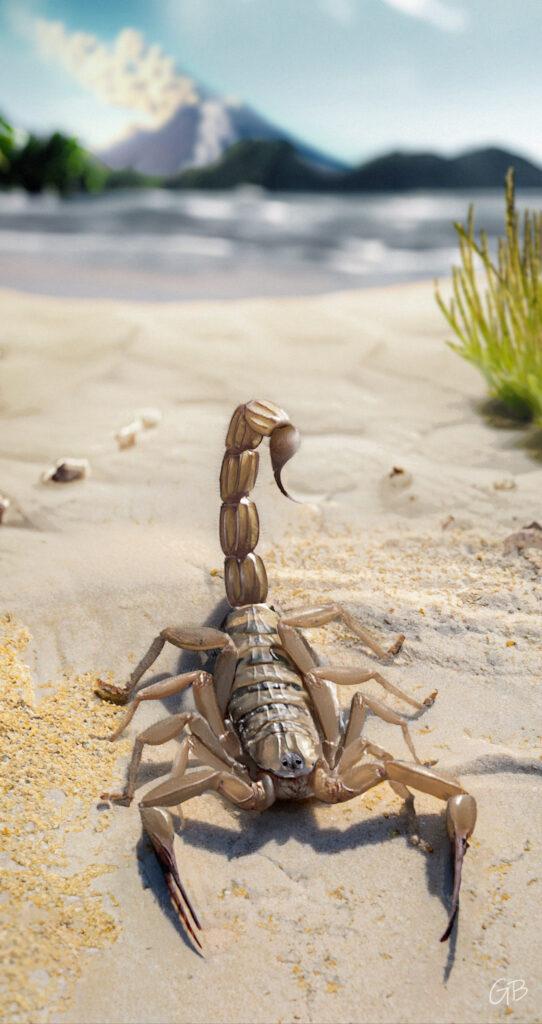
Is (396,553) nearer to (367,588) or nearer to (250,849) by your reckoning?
(367,588)

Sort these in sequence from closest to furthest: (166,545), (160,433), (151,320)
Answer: (166,545) → (160,433) → (151,320)

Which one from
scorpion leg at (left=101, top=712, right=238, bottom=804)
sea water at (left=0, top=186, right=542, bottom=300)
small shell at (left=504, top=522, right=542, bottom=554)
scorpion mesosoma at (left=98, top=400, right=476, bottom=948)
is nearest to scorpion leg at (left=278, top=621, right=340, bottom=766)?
scorpion mesosoma at (left=98, top=400, right=476, bottom=948)

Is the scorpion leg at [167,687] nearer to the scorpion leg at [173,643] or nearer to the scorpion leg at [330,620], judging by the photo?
the scorpion leg at [173,643]

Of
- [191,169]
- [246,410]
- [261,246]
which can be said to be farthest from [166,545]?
[191,169]

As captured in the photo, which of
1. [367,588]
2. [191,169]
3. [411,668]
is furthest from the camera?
[191,169]

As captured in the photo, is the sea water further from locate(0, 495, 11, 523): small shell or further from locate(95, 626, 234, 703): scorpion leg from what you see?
locate(95, 626, 234, 703): scorpion leg

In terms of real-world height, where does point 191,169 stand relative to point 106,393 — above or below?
above

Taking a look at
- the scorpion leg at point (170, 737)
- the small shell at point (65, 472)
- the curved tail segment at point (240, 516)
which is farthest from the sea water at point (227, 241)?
the scorpion leg at point (170, 737)
